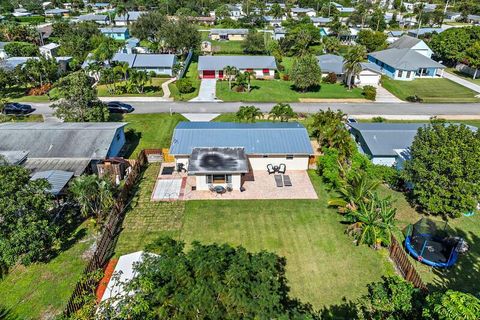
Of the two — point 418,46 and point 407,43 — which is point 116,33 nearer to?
point 407,43

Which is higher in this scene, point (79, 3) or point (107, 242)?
point (79, 3)

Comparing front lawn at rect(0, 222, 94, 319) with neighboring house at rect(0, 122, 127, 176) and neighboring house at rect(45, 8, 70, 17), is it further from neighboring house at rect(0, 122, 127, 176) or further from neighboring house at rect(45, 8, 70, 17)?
neighboring house at rect(45, 8, 70, 17)

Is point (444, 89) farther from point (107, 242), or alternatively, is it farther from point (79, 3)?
point (79, 3)

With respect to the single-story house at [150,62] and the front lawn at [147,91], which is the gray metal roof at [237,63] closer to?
the single-story house at [150,62]

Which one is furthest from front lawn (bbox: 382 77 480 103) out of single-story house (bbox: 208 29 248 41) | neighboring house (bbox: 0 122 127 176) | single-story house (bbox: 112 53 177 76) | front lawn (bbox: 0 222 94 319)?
front lawn (bbox: 0 222 94 319)

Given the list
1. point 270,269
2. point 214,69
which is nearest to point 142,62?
point 214,69

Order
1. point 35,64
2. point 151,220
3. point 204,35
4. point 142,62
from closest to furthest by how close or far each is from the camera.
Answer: point 151,220 → point 35,64 → point 142,62 → point 204,35
